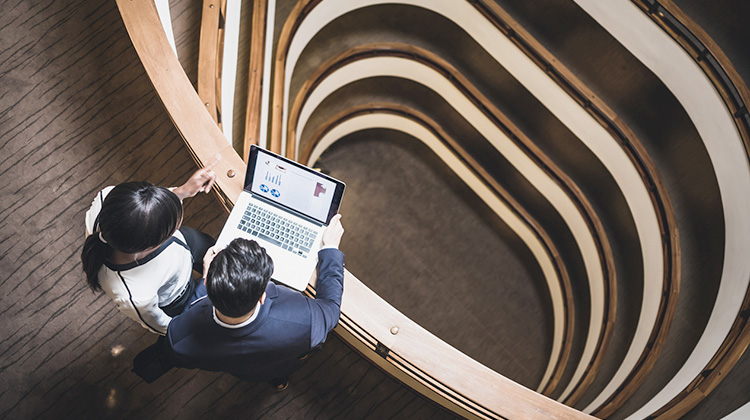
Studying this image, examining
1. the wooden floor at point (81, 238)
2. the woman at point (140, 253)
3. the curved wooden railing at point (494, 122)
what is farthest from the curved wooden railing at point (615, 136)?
the woman at point (140, 253)

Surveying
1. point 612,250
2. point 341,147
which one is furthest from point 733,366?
point 341,147

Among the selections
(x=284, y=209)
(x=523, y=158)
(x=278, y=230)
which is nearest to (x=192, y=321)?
(x=278, y=230)

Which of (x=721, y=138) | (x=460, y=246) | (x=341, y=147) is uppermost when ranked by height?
(x=721, y=138)

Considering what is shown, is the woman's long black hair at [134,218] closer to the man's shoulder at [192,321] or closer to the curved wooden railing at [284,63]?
the man's shoulder at [192,321]

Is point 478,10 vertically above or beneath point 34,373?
above

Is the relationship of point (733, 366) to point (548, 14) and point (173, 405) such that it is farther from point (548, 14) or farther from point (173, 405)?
point (548, 14)

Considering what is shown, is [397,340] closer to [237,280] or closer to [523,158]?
[237,280]

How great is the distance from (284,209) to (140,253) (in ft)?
2.66

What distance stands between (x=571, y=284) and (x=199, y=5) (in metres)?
6.03

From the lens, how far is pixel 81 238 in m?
2.67

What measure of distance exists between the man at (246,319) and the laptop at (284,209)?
374mm

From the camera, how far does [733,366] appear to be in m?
3.25

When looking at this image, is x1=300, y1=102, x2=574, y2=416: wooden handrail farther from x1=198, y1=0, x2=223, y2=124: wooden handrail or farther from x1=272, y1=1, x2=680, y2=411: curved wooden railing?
x1=198, y1=0, x2=223, y2=124: wooden handrail

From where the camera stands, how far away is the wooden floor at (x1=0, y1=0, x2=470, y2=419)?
2.42m
